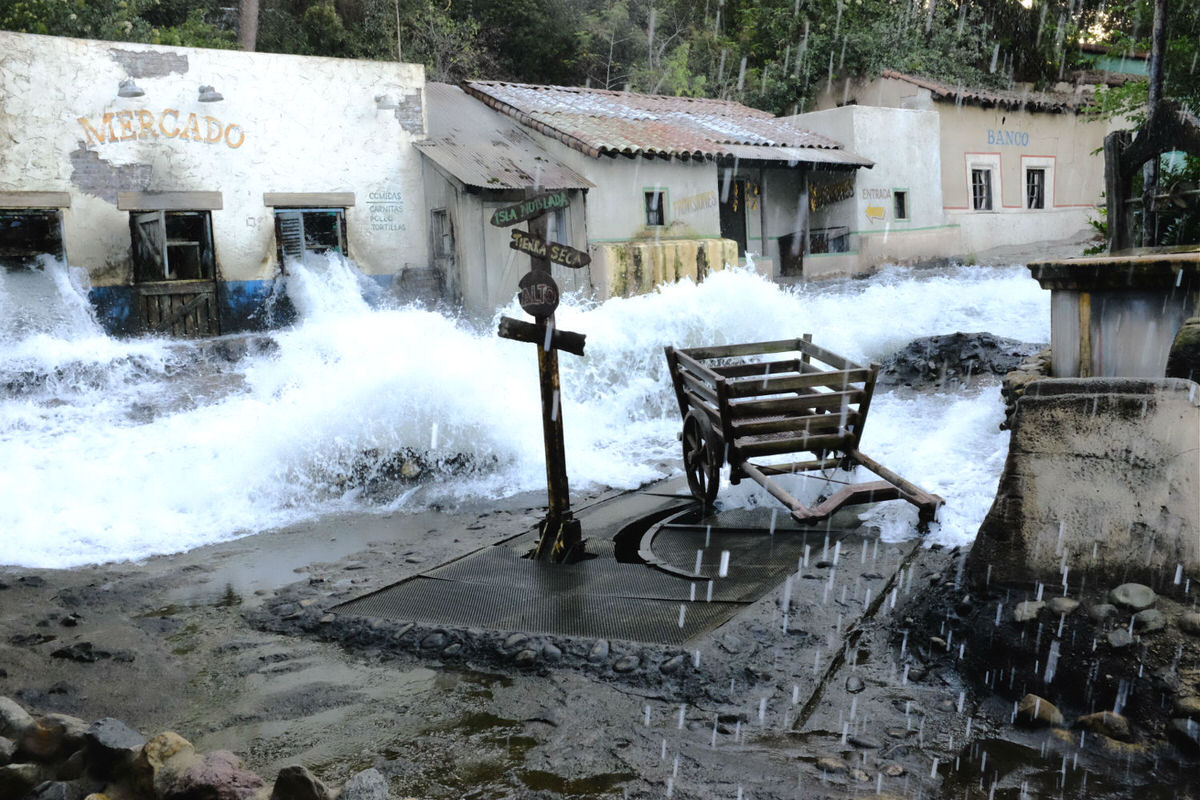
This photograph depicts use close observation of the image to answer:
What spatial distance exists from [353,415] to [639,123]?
12403mm

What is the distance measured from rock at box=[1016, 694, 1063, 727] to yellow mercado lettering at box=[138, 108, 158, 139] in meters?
15.0

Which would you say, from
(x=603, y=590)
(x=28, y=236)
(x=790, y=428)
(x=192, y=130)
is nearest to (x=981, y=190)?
(x=192, y=130)

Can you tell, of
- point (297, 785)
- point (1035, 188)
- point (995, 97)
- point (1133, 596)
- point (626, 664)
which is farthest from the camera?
point (1035, 188)

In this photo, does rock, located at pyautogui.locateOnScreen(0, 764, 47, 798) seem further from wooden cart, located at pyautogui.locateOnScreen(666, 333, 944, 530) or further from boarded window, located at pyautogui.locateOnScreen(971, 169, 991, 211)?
boarded window, located at pyautogui.locateOnScreen(971, 169, 991, 211)

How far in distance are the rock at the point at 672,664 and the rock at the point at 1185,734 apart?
2.03 metres

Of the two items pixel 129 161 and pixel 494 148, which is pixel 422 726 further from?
pixel 494 148

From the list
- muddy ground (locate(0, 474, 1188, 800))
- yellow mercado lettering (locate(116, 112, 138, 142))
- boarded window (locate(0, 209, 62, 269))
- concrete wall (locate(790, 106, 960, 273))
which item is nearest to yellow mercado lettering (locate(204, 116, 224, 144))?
yellow mercado lettering (locate(116, 112, 138, 142))

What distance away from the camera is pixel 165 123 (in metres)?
15.1

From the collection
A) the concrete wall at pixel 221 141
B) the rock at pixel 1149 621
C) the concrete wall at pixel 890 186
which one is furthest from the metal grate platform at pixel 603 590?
Answer: the concrete wall at pixel 890 186

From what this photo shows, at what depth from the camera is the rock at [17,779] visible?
3305mm

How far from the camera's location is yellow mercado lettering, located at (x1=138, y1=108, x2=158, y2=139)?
589 inches

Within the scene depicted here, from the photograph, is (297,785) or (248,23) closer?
(297,785)

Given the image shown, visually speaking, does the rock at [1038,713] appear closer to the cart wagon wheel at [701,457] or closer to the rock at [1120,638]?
the rock at [1120,638]

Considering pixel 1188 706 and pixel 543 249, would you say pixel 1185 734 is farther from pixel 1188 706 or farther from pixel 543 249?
pixel 543 249
